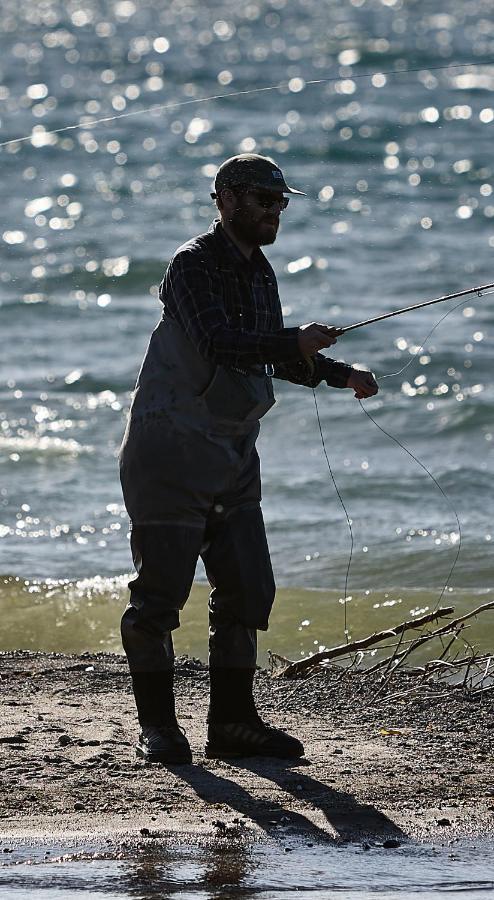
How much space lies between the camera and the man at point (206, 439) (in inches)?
178

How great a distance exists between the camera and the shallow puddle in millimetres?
3607

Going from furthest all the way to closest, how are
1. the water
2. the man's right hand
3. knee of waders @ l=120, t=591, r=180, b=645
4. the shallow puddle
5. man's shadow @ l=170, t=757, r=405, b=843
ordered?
the water
knee of waders @ l=120, t=591, r=180, b=645
the man's right hand
man's shadow @ l=170, t=757, r=405, b=843
the shallow puddle

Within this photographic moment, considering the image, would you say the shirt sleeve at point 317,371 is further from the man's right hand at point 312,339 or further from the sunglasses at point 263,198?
the sunglasses at point 263,198

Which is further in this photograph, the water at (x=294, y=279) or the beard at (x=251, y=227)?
the water at (x=294, y=279)

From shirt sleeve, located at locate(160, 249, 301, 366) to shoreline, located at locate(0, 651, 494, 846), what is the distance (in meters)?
1.17

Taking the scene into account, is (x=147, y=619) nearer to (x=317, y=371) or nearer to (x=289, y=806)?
(x=289, y=806)

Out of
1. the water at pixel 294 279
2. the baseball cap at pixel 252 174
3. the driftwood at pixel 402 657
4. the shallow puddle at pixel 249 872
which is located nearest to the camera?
the shallow puddle at pixel 249 872

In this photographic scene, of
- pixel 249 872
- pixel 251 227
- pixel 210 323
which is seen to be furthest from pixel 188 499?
pixel 249 872

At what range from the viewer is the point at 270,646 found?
21.2ft

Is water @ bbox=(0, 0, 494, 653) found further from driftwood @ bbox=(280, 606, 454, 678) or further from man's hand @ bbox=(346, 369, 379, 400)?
man's hand @ bbox=(346, 369, 379, 400)

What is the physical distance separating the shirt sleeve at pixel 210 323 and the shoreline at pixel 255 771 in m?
1.17

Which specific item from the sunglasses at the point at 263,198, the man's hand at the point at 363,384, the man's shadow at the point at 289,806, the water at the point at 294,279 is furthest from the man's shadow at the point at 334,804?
the water at the point at 294,279

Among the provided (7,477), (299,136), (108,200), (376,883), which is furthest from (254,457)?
(299,136)

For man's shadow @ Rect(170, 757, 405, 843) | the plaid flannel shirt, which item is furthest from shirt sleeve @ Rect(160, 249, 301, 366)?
man's shadow @ Rect(170, 757, 405, 843)
